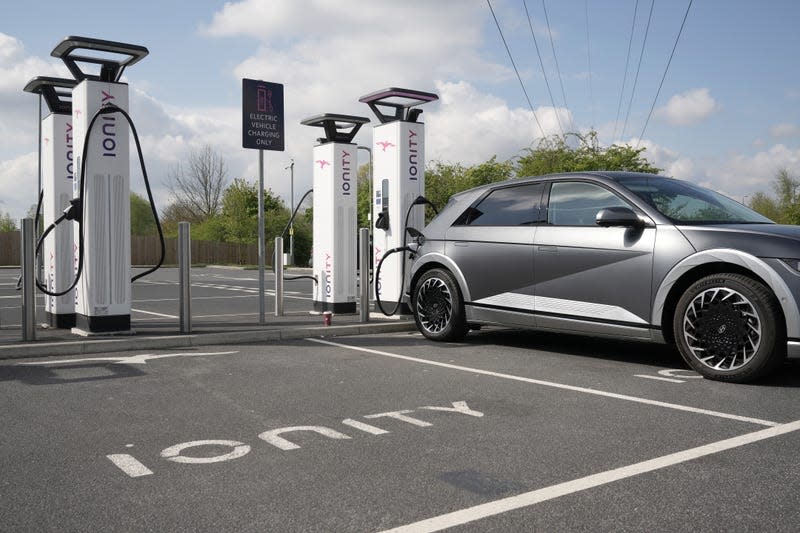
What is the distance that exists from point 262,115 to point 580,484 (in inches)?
287

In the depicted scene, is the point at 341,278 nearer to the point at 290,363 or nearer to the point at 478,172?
the point at 290,363

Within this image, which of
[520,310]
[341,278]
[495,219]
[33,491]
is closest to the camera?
[33,491]

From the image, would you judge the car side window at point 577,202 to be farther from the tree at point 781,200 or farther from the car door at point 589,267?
the tree at point 781,200

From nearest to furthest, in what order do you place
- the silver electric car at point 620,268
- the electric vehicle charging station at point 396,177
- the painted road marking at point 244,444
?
1. the painted road marking at point 244,444
2. the silver electric car at point 620,268
3. the electric vehicle charging station at point 396,177

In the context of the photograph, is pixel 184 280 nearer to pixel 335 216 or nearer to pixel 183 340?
pixel 183 340

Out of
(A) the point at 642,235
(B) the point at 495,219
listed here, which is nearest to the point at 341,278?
(B) the point at 495,219

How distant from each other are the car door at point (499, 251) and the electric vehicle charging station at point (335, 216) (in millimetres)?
3275

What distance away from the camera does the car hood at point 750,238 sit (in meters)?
5.47

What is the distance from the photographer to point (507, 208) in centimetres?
761

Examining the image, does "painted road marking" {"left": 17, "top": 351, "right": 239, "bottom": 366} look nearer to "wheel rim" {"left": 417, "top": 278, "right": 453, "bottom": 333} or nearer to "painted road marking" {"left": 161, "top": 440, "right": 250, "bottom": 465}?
"wheel rim" {"left": 417, "top": 278, "right": 453, "bottom": 333}

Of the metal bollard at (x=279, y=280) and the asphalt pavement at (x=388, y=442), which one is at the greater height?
the metal bollard at (x=279, y=280)

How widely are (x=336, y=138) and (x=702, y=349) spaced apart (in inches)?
273

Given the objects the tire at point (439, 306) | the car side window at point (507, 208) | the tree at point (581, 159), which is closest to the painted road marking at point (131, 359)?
the tire at point (439, 306)

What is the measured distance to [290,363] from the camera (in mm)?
6758
